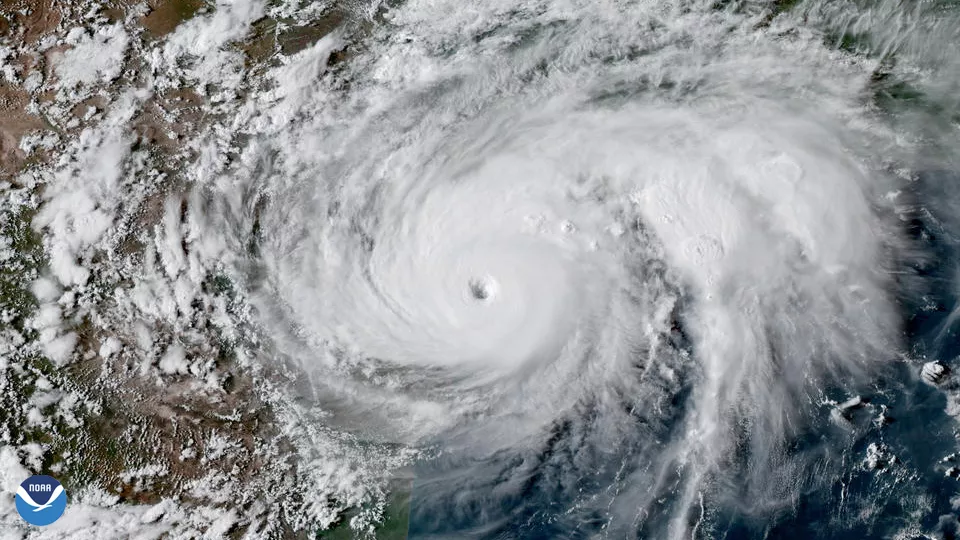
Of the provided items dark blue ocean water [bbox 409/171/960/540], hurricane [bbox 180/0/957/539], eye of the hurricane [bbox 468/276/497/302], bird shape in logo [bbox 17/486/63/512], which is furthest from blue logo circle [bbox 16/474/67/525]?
eye of the hurricane [bbox 468/276/497/302]

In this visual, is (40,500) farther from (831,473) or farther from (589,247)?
(831,473)

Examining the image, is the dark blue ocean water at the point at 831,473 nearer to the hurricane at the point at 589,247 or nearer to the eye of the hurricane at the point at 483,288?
the hurricane at the point at 589,247

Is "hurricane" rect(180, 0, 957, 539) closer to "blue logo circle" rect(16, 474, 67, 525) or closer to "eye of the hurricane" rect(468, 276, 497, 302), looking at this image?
"eye of the hurricane" rect(468, 276, 497, 302)

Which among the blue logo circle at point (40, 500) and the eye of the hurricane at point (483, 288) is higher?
the eye of the hurricane at point (483, 288)

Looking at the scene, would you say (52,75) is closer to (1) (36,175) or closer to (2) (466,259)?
(1) (36,175)

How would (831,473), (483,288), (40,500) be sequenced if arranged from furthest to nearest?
1. (40,500)
2. (483,288)
3. (831,473)

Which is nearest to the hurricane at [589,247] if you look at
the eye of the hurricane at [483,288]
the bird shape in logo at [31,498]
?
the eye of the hurricane at [483,288]

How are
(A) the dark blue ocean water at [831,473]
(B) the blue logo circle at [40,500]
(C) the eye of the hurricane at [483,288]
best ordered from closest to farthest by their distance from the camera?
(A) the dark blue ocean water at [831,473] → (C) the eye of the hurricane at [483,288] → (B) the blue logo circle at [40,500]

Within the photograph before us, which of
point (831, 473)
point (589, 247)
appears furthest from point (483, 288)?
point (831, 473)
